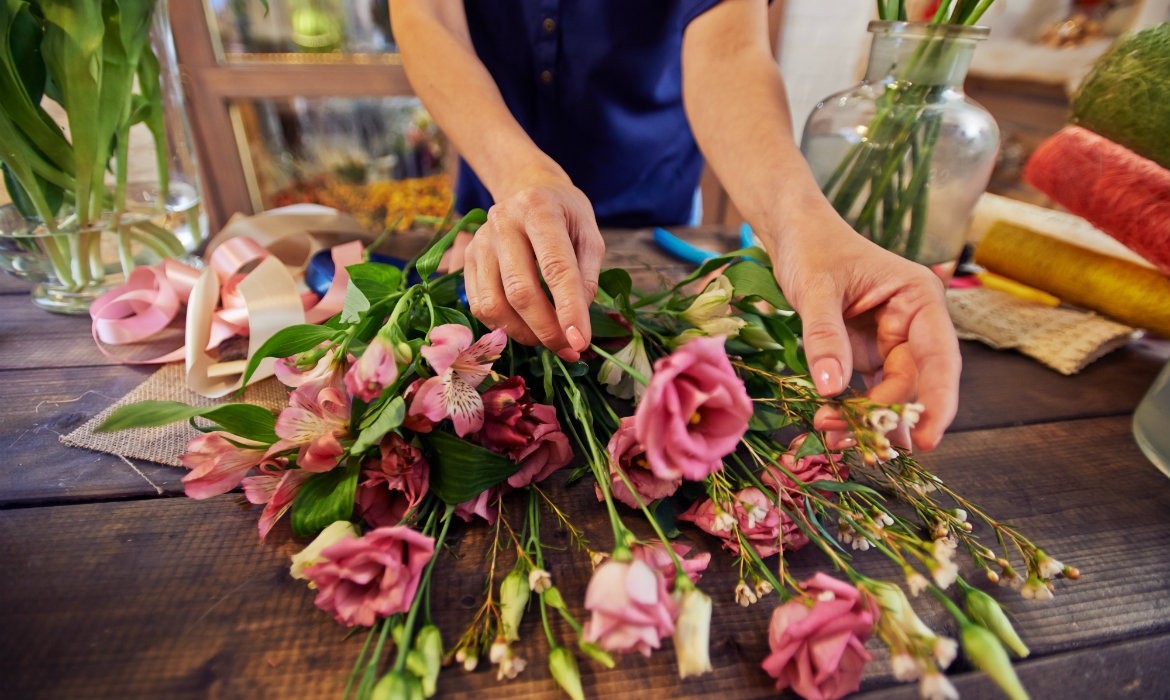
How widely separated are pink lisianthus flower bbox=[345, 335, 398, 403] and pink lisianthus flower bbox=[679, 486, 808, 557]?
0.17m

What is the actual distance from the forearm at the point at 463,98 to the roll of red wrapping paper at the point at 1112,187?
1.67 ft

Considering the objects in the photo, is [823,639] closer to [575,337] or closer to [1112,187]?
[575,337]

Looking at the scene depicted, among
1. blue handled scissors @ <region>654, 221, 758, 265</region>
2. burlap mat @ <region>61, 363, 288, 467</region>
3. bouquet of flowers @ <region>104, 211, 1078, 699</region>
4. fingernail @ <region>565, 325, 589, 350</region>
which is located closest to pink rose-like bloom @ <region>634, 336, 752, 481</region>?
bouquet of flowers @ <region>104, 211, 1078, 699</region>

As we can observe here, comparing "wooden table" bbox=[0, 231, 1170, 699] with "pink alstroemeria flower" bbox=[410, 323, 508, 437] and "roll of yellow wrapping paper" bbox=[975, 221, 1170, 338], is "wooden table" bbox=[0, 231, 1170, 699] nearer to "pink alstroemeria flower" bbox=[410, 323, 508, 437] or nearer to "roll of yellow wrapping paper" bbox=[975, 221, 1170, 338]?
"pink alstroemeria flower" bbox=[410, 323, 508, 437]

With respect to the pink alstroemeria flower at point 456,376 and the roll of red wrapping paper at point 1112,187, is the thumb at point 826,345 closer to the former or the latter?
the pink alstroemeria flower at point 456,376

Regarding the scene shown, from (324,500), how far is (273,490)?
0.14 feet

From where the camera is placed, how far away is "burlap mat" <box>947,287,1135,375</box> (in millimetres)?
583

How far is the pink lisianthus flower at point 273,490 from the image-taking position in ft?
1.06

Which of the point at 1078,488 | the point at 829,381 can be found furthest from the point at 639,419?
the point at 1078,488

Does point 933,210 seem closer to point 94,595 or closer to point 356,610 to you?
point 356,610

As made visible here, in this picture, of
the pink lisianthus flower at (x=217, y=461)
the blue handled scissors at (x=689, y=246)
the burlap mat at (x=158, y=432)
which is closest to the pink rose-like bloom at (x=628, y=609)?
the pink lisianthus flower at (x=217, y=461)

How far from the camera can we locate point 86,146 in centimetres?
52

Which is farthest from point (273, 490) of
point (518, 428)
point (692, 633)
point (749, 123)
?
point (749, 123)

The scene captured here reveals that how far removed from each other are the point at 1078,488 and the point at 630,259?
0.47 meters
